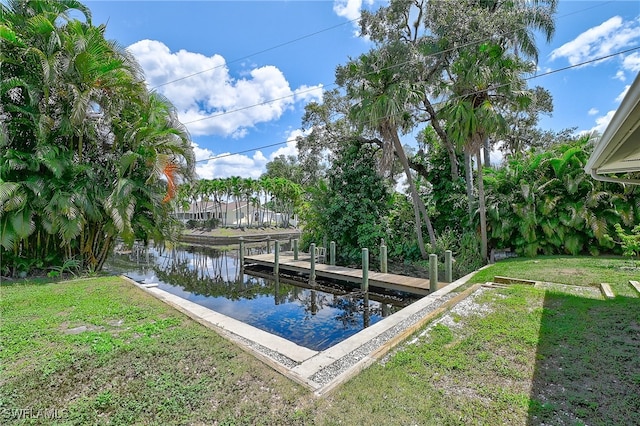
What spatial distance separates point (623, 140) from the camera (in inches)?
126

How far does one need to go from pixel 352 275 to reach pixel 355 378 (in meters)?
6.98

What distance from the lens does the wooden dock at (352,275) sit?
8672mm

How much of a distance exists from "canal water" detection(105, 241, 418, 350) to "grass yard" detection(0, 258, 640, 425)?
8.27 feet

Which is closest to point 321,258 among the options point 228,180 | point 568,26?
point 568,26

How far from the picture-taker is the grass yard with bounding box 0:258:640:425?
103 inches

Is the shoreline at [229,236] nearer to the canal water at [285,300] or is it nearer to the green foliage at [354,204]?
the green foliage at [354,204]

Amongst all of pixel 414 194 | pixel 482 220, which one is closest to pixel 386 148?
pixel 414 194

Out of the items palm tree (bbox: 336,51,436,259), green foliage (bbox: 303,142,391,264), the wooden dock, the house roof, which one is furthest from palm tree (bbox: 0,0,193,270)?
the house roof

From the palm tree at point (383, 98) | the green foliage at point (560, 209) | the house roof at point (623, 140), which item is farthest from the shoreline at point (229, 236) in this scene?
the house roof at point (623, 140)

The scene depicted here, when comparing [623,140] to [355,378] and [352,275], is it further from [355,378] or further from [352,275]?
[352,275]

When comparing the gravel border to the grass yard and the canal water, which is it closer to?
the grass yard

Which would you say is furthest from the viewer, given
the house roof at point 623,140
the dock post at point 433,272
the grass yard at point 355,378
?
the dock post at point 433,272

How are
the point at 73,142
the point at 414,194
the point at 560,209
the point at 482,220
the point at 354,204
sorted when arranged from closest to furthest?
the point at 73,142 → the point at 560,209 → the point at 482,220 → the point at 414,194 → the point at 354,204

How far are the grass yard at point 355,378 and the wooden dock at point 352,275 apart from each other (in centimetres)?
344
